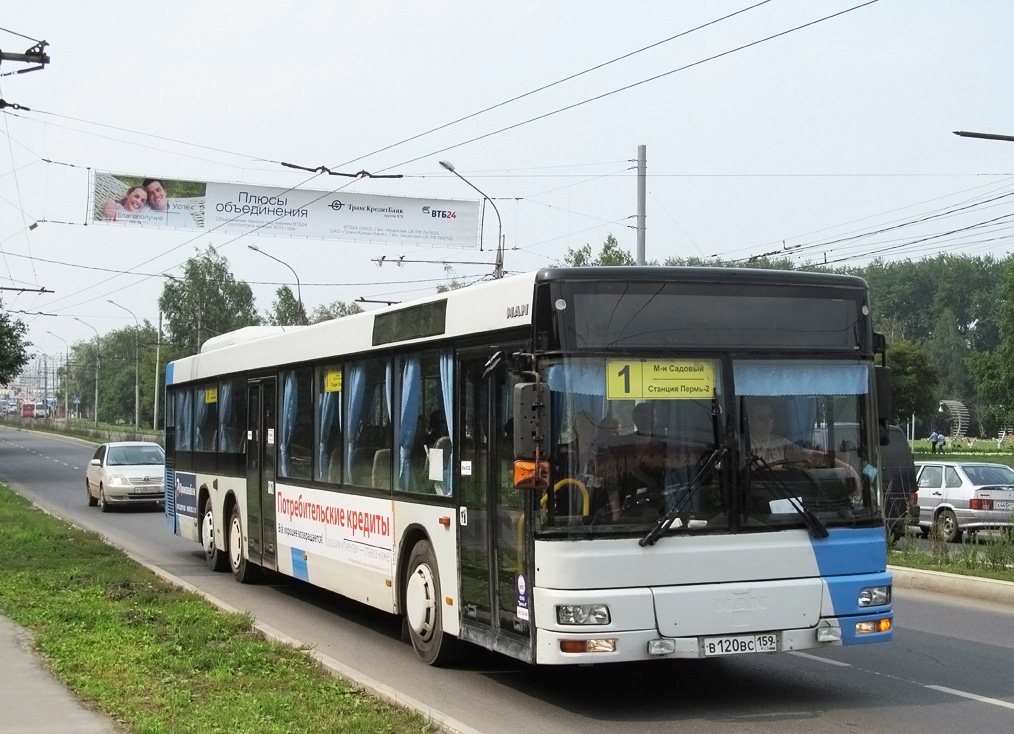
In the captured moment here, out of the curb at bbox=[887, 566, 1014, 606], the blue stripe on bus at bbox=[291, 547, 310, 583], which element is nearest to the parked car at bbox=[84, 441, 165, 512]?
the blue stripe on bus at bbox=[291, 547, 310, 583]

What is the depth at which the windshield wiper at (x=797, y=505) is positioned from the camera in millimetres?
8352

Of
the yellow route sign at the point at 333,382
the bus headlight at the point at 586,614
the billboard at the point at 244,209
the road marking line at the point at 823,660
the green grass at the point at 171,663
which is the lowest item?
the road marking line at the point at 823,660

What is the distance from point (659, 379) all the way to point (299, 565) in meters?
6.46

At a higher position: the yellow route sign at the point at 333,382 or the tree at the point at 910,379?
the tree at the point at 910,379

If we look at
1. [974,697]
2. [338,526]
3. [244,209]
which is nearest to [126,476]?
[244,209]

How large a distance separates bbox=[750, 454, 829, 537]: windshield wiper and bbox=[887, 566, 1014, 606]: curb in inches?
223

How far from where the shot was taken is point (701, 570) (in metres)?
8.09

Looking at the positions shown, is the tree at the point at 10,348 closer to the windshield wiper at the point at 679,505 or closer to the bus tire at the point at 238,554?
the bus tire at the point at 238,554

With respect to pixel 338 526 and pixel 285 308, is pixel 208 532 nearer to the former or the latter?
pixel 338 526

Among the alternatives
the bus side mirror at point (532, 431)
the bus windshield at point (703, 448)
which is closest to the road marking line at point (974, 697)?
the bus windshield at point (703, 448)

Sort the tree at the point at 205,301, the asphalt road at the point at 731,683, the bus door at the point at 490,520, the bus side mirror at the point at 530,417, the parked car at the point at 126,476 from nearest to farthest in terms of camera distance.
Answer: the bus side mirror at the point at 530,417 → the asphalt road at the point at 731,683 → the bus door at the point at 490,520 → the parked car at the point at 126,476 → the tree at the point at 205,301

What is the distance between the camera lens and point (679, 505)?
26.6 ft

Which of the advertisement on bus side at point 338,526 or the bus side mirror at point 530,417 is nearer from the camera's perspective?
the bus side mirror at point 530,417

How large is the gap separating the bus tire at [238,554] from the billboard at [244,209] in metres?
18.2
